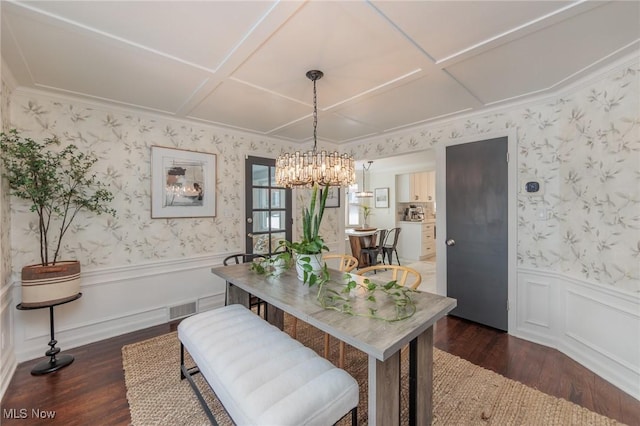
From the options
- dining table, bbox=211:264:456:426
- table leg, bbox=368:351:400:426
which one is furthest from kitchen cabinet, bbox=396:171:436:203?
table leg, bbox=368:351:400:426

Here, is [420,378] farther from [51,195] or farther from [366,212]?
[366,212]

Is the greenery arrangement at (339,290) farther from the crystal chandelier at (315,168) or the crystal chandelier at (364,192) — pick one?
the crystal chandelier at (364,192)

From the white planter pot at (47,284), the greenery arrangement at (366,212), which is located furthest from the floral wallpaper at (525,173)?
the greenery arrangement at (366,212)

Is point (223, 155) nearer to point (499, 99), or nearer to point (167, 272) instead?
point (167, 272)

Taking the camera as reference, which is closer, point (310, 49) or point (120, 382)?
point (310, 49)

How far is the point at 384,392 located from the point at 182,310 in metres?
2.73

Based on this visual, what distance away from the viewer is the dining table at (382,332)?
1187mm

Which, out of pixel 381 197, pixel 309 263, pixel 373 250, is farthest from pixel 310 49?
pixel 381 197

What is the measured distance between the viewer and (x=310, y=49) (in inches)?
68.0

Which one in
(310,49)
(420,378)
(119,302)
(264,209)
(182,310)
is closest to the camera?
(420,378)

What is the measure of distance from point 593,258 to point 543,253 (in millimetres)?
414

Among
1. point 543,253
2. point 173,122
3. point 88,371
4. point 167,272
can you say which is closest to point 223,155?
point 173,122

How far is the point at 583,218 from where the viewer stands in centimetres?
224

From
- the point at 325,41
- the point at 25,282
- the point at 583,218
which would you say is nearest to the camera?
the point at 325,41
